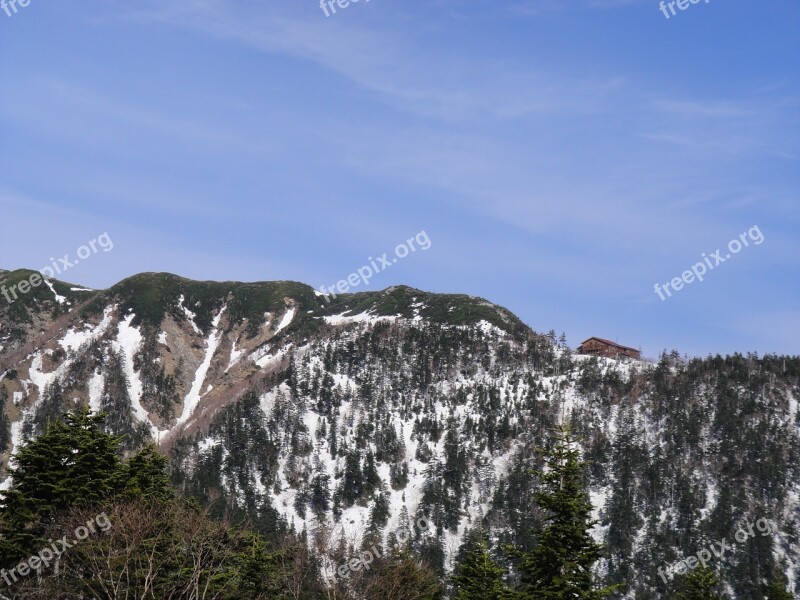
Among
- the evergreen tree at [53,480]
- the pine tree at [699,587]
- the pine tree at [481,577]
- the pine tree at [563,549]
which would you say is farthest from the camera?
the pine tree at [481,577]

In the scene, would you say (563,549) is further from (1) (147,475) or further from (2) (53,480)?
(1) (147,475)

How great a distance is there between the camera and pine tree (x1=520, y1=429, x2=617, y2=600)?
3888 cm

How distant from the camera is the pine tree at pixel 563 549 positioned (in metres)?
38.9

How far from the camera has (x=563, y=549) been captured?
129 ft

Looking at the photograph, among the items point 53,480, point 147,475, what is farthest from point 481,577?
point 53,480

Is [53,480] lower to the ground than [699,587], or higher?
higher

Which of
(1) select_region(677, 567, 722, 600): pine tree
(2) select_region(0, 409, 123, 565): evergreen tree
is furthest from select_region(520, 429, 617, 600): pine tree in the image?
(2) select_region(0, 409, 123, 565): evergreen tree

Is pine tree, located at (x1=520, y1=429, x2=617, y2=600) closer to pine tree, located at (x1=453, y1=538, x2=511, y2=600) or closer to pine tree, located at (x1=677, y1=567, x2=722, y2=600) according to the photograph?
pine tree, located at (x1=453, y1=538, x2=511, y2=600)

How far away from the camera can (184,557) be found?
1953 inches

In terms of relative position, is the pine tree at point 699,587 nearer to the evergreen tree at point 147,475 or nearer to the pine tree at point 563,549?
the pine tree at point 563,549

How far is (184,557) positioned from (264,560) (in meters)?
13.5

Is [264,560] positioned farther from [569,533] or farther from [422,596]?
[569,533]

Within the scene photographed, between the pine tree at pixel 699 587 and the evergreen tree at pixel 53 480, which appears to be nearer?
the evergreen tree at pixel 53 480

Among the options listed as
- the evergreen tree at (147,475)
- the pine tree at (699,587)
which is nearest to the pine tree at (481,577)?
the pine tree at (699,587)
